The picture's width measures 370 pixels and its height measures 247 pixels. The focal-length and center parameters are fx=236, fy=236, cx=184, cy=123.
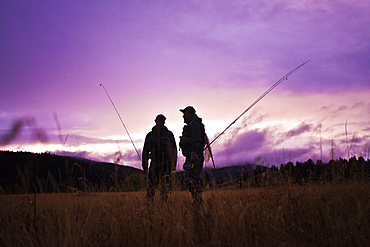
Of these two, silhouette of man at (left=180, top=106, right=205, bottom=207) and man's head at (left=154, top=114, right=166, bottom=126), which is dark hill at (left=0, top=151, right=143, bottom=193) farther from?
man's head at (left=154, top=114, right=166, bottom=126)

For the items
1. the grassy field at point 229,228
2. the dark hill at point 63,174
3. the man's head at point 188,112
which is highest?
the man's head at point 188,112

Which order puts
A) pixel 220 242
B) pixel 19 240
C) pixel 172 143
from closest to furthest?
pixel 220 242, pixel 19 240, pixel 172 143

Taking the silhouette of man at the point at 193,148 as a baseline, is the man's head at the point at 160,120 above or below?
above

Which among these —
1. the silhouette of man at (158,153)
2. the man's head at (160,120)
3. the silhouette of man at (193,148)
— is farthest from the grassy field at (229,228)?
the man's head at (160,120)

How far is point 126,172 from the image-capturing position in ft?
16.4

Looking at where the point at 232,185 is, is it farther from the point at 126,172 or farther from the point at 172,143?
the point at 126,172

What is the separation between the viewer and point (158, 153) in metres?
6.30

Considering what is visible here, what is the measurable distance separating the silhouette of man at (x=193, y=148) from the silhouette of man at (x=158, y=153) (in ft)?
3.10

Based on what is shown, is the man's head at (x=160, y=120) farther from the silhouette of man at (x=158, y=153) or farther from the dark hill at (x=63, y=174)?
the dark hill at (x=63, y=174)

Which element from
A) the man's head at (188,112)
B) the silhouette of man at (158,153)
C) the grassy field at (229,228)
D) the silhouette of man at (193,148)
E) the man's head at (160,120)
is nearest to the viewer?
the grassy field at (229,228)

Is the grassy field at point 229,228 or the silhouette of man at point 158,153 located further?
the silhouette of man at point 158,153

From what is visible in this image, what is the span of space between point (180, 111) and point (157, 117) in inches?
47.4

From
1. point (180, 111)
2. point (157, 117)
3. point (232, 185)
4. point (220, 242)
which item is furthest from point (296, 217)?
point (157, 117)

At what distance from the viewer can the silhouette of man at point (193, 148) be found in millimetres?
4863
